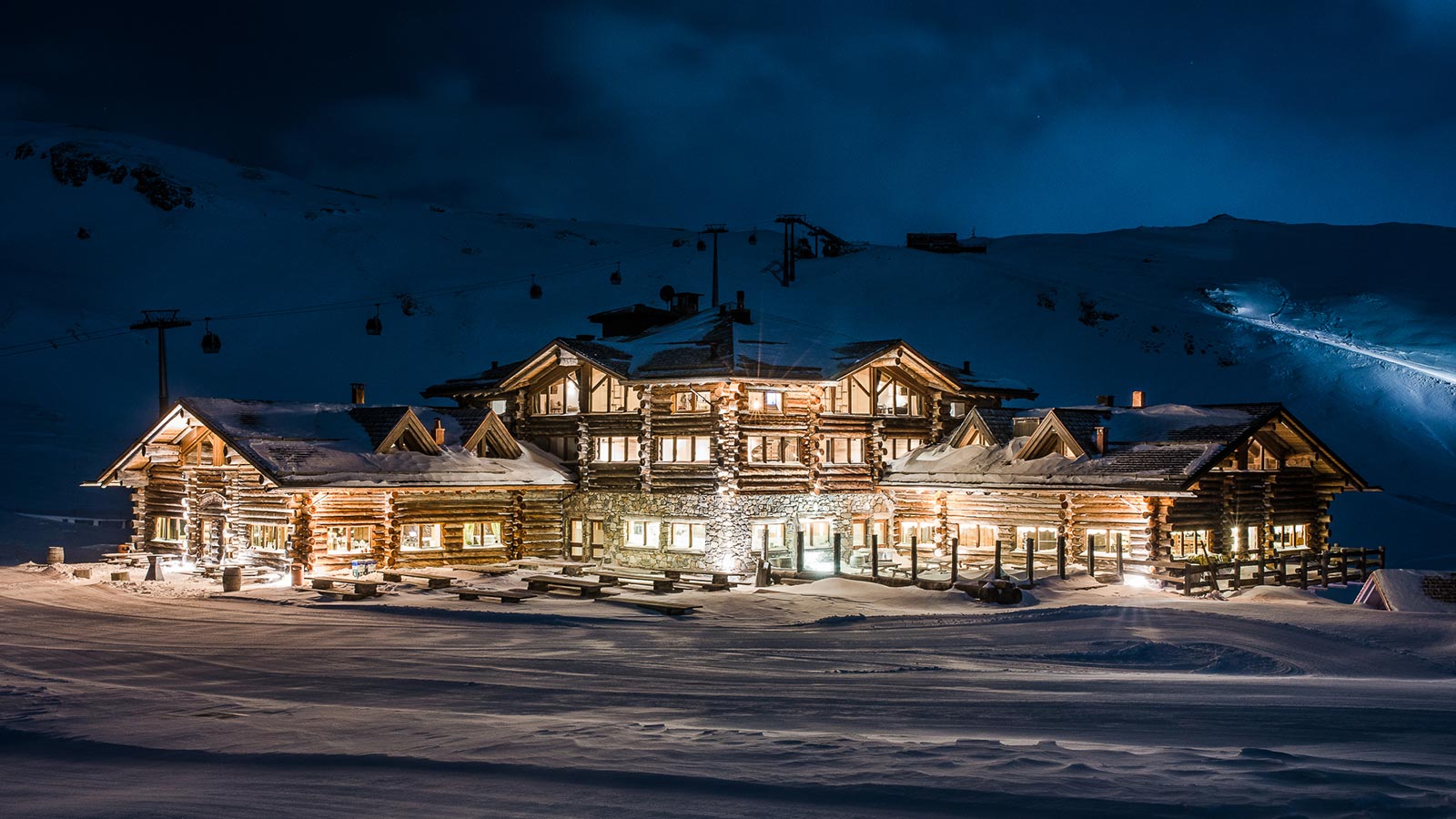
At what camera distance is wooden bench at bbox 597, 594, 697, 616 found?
28016 mm

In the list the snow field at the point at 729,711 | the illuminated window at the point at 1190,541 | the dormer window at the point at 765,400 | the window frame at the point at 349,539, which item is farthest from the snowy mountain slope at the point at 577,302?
the snow field at the point at 729,711

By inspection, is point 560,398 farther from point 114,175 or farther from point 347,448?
point 114,175

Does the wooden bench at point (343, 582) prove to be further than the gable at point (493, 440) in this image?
No

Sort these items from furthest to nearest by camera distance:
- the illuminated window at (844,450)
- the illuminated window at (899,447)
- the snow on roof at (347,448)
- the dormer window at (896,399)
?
1. the illuminated window at (899,447)
2. the dormer window at (896,399)
3. the illuminated window at (844,450)
4. the snow on roof at (347,448)

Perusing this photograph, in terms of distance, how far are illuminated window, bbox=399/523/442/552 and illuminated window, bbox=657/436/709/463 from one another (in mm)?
8051

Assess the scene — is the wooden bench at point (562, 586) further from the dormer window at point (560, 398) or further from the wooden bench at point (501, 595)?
the dormer window at point (560, 398)

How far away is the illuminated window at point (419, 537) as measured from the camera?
129ft

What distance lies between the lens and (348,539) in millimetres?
38000

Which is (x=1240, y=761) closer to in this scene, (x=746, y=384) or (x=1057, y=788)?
(x=1057, y=788)

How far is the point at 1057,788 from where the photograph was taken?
10.6m

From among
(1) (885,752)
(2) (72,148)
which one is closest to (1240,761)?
(1) (885,752)

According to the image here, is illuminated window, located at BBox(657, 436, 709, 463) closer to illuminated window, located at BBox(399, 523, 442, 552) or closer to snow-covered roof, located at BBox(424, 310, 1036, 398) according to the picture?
snow-covered roof, located at BBox(424, 310, 1036, 398)

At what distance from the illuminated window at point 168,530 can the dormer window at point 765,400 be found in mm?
20087

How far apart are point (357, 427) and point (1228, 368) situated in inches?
2480
